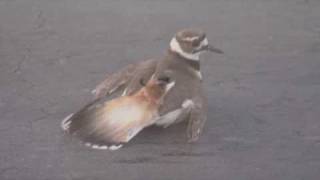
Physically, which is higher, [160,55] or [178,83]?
[178,83]

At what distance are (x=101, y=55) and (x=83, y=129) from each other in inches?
45.3

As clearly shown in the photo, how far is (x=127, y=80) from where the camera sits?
4133 millimetres

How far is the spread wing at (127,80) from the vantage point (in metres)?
4.04

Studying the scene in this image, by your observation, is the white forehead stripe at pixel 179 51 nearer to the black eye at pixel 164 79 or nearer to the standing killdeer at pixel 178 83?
the standing killdeer at pixel 178 83

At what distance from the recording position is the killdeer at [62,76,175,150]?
3.84 metres

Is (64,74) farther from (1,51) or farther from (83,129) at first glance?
(83,129)

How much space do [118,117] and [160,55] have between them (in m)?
1.16

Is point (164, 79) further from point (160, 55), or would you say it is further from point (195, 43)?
point (160, 55)

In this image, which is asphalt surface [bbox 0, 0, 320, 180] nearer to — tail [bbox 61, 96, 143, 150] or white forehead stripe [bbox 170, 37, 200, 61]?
tail [bbox 61, 96, 143, 150]

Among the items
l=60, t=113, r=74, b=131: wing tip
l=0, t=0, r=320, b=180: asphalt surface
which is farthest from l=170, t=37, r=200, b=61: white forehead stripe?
l=60, t=113, r=74, b=131: wing tip

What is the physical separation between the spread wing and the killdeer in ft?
0.22

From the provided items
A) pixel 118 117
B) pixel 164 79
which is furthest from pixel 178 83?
Answer: pixel 118 117

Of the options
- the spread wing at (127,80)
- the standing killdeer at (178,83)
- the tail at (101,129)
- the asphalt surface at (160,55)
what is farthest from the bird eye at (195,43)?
the tail at (101,129)

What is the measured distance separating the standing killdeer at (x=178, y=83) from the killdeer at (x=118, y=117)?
3cm
